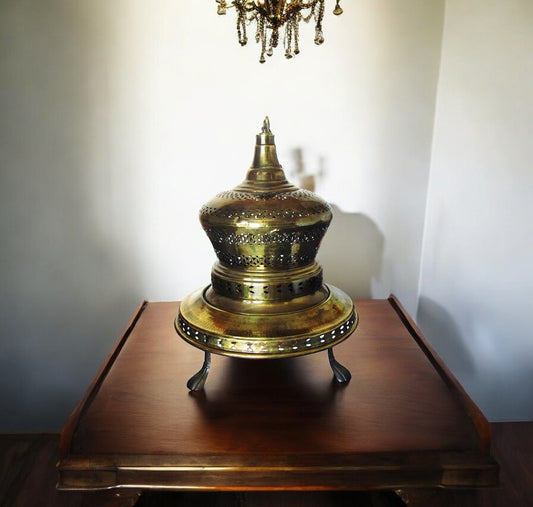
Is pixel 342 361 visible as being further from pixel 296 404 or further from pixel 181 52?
pixel 181 52

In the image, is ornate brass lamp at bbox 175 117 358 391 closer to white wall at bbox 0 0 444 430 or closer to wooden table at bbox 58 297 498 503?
wooden table at bbox 58 297 498 503

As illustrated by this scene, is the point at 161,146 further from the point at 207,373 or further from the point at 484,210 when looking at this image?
the point at 484,210

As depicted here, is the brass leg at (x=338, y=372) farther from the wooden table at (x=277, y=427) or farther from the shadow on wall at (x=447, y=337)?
the shadow on wall at (x=447, y=337)

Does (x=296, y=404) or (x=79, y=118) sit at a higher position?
(x=79, y=118)

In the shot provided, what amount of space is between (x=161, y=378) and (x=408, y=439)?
49 cm

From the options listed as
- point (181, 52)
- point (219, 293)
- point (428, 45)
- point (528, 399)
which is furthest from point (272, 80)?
point (528, 399)

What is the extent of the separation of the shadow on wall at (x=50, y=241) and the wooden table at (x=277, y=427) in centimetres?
39

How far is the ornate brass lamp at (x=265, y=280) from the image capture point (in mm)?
686

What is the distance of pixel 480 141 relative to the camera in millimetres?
1113

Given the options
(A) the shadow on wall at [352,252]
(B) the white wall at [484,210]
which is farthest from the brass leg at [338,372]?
(B) the white wall at [484,210]

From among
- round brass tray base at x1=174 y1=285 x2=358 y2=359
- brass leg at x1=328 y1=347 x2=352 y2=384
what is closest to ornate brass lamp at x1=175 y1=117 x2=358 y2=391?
round brass tray base at x1=174 y1=285 x2=358 y2=359

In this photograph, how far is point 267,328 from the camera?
687 millimetres

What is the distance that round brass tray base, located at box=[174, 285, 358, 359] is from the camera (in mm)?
669

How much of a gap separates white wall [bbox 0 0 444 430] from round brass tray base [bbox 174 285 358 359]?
51 cm
